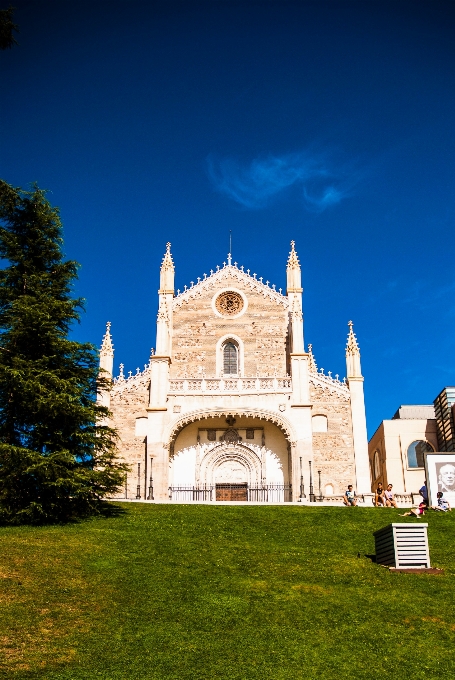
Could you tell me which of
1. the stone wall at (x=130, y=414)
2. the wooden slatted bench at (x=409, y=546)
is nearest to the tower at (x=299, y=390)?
the stone wall at (x=130, y=414)

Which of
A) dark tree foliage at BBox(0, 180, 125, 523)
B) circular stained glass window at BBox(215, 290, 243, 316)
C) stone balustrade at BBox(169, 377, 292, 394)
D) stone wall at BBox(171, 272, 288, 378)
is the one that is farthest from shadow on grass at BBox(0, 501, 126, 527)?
circular stained glass window at BBox(215, 290, 243, 316)

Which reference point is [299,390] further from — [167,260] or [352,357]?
[167,260]

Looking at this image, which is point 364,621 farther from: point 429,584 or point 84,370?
point 84,370

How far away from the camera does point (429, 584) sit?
1448 cm

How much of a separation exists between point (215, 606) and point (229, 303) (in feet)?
96.9

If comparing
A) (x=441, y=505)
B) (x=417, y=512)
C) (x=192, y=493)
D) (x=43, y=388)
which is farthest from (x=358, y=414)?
(x=43, y=388)

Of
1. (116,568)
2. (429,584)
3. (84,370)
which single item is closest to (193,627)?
(116,568)

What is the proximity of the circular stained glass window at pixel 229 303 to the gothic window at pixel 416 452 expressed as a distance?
1291 cm

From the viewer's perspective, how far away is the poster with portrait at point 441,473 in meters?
24.9

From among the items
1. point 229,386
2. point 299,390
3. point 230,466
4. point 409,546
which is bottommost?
point 409,546

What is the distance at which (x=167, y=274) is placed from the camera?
137ft

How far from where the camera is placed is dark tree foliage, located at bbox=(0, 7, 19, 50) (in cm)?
1616

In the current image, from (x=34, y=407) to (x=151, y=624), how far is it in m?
10.2

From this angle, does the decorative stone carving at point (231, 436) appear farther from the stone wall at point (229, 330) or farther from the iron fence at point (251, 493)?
the stone wall at point (229, 330)
